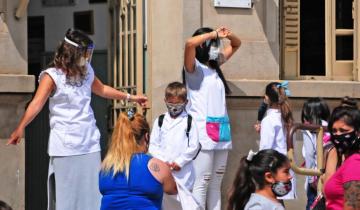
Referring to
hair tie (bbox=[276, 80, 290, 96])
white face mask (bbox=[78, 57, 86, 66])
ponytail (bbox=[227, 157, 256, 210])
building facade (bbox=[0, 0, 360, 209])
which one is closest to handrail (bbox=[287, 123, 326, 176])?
hair tie (bbox=[276, 80, 290, 96])

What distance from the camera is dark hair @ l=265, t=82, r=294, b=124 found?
10.9m

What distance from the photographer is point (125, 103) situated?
12.0m

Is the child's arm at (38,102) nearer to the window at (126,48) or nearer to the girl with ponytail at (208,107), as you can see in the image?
the girl with ponytail at (208,107)

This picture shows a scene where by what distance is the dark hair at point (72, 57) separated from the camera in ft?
28.4

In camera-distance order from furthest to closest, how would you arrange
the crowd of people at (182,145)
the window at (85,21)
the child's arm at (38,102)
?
the window at (85,21), the child's arm at (38,102), the crowd of people at (182,145)

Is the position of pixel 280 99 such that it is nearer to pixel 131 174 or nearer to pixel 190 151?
pixel 190 151

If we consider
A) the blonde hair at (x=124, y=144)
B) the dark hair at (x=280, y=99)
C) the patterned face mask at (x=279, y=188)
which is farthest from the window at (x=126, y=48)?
the patterned face mask at (x=279, y=188)

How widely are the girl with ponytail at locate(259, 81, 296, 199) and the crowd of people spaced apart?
0.01 meters

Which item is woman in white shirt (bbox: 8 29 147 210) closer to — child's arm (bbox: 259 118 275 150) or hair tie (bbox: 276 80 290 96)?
child's arm (bbox: 259 118 275 150)

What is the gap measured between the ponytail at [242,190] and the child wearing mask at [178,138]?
2.81 meters

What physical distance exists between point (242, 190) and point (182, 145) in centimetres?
301

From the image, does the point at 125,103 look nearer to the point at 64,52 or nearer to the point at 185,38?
the point at 185,38

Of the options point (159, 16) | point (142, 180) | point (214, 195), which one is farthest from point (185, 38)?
point (142, 180)

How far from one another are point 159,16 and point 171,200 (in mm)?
3252
